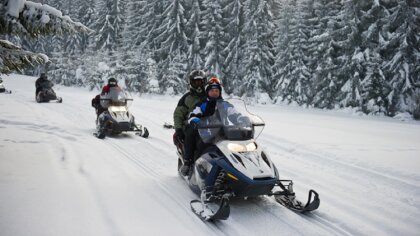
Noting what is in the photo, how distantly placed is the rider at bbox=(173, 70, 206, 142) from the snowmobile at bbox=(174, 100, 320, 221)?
0.86 metres

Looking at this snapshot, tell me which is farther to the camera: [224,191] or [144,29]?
[144,29]

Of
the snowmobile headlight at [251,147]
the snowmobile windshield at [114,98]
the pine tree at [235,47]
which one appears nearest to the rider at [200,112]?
the snowmobile headlight at [251,147]

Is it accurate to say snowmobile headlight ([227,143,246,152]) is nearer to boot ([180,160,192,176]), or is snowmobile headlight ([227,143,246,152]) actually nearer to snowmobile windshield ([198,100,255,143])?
snowmobile windshield ([198,100,255,143])

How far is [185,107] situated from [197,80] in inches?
21.6

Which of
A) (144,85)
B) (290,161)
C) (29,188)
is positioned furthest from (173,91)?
(29,188)

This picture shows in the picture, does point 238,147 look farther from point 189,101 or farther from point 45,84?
point 45,84

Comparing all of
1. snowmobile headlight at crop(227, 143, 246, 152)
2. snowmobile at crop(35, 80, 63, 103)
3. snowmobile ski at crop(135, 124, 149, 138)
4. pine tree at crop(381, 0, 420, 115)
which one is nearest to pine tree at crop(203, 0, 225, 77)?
pine tree at crop(381, 0, 420, 115)

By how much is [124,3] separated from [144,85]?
17103mm

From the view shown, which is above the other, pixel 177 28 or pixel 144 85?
pixel 177 28

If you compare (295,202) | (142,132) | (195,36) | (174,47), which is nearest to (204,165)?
(295,202)

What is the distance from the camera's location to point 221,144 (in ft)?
16.9

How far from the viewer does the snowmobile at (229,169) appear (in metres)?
4.68

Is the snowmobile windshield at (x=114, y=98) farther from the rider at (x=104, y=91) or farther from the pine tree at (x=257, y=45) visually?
the pine tree at (x=257, y=45)

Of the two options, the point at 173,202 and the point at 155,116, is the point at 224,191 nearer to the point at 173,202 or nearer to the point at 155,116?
the point at 173,202
